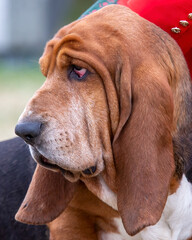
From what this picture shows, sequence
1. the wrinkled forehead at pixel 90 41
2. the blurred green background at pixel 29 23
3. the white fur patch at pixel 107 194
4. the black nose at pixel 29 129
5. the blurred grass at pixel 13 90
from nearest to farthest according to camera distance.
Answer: the black nose at pixel 29 129 → the wrinkled forehead at pixel 90 41 → the white fur patch at pixel 107 194 → the blurred grass at pixel 13 90 → the blurred green background at pixel 29 23

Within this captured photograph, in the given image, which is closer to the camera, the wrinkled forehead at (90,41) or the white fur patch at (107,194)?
the wrinkled forehead at (90,41)

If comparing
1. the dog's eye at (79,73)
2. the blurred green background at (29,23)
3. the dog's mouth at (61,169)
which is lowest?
the blurred green background at (29,23)

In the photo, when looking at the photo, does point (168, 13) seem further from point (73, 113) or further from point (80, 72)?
point (73, 113)

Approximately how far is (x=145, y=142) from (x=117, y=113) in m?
0.23

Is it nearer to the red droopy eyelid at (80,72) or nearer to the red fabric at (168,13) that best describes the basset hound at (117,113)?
the red droopy eyelid at (80,72)

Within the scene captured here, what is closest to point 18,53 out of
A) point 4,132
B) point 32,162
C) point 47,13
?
point 47,13

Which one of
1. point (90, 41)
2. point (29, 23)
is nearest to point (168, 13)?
point (90, 41)

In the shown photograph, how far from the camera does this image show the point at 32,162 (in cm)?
388

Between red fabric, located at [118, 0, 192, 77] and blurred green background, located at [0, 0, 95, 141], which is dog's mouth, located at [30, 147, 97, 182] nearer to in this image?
red fabric, located at [118, 0, 192, 77]

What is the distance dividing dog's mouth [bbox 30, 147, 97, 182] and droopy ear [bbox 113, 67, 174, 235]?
0.76ft

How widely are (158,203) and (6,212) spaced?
52.0 inches

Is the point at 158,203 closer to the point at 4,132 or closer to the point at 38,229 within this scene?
the point at 38,229

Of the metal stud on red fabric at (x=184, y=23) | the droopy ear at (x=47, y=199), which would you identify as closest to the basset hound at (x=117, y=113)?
the droopy ear at (x=47, y=199)

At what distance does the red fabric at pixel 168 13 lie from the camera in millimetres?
3410
